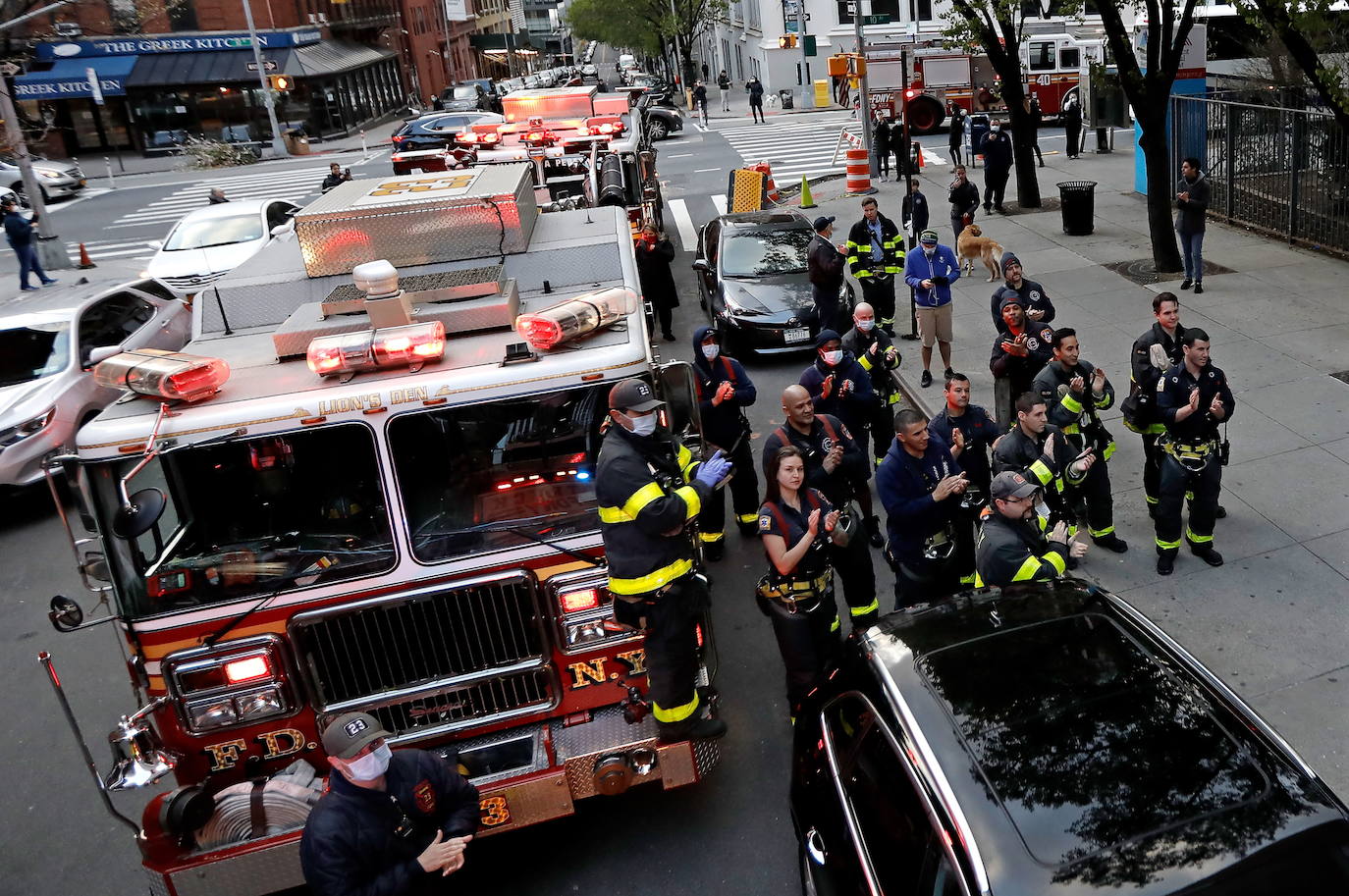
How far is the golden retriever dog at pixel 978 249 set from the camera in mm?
14836

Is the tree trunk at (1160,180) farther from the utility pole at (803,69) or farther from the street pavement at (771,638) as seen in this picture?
the utility pole at (803,69)

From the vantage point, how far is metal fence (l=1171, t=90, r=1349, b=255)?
13891mm

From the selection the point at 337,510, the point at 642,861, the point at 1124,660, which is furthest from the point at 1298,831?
the point at 337,510

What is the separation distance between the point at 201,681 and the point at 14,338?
8.05 meters

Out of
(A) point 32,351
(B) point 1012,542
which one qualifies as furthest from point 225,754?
(A) point 32,351

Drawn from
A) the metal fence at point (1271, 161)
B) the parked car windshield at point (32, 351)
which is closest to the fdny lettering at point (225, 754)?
the parked car windshield at point (32, 351)

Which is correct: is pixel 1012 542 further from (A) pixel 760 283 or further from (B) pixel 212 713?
(A) pixel 760 283

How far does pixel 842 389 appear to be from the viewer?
26.7 ft

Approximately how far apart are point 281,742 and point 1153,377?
226 inches

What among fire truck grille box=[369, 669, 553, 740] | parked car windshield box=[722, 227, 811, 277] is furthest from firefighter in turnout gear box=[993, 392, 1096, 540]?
parked car windshield box=[722, 227, 811, 277]

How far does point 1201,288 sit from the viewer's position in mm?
13188

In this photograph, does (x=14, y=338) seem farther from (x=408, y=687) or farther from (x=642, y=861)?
(x=642, y=861)

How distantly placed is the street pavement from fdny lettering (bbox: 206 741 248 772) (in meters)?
1.27

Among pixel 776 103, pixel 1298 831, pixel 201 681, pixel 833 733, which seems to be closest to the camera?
pixel 1298 831
